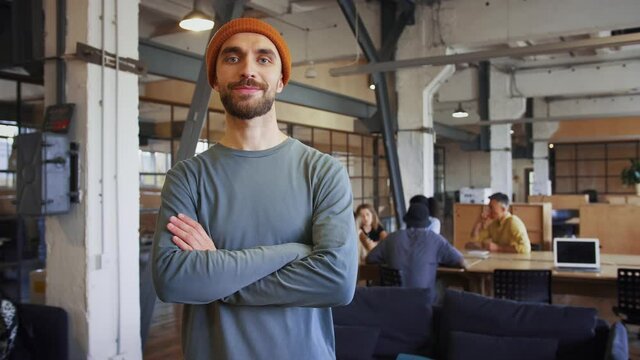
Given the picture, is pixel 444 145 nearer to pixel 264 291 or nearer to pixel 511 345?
pixel 511 345

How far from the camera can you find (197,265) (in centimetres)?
122

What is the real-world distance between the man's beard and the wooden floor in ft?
12.7

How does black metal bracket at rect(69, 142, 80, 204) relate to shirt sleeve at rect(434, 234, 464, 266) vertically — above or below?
above

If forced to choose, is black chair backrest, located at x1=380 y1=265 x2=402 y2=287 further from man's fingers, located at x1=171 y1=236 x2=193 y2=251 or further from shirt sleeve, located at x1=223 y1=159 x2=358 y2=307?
man's fingers, located at x1=171 y1=236 x2=193 y2=251

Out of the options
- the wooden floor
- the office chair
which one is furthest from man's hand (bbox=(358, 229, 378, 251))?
the office chair

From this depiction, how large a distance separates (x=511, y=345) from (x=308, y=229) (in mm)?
2181

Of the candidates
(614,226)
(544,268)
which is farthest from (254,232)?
(614,226)

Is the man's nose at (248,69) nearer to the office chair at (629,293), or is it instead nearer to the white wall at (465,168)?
the office chair at (629,293)

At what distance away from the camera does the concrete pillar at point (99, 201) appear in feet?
13.0

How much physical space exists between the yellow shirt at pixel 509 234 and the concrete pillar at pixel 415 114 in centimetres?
245

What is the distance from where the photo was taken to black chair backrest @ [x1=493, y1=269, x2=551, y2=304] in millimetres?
4797

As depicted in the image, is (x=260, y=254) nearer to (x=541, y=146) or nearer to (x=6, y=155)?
(x=6, y=155)

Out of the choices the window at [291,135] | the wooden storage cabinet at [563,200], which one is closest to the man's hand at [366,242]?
the window at [291,135]

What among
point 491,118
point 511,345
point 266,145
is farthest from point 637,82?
point 266,145
